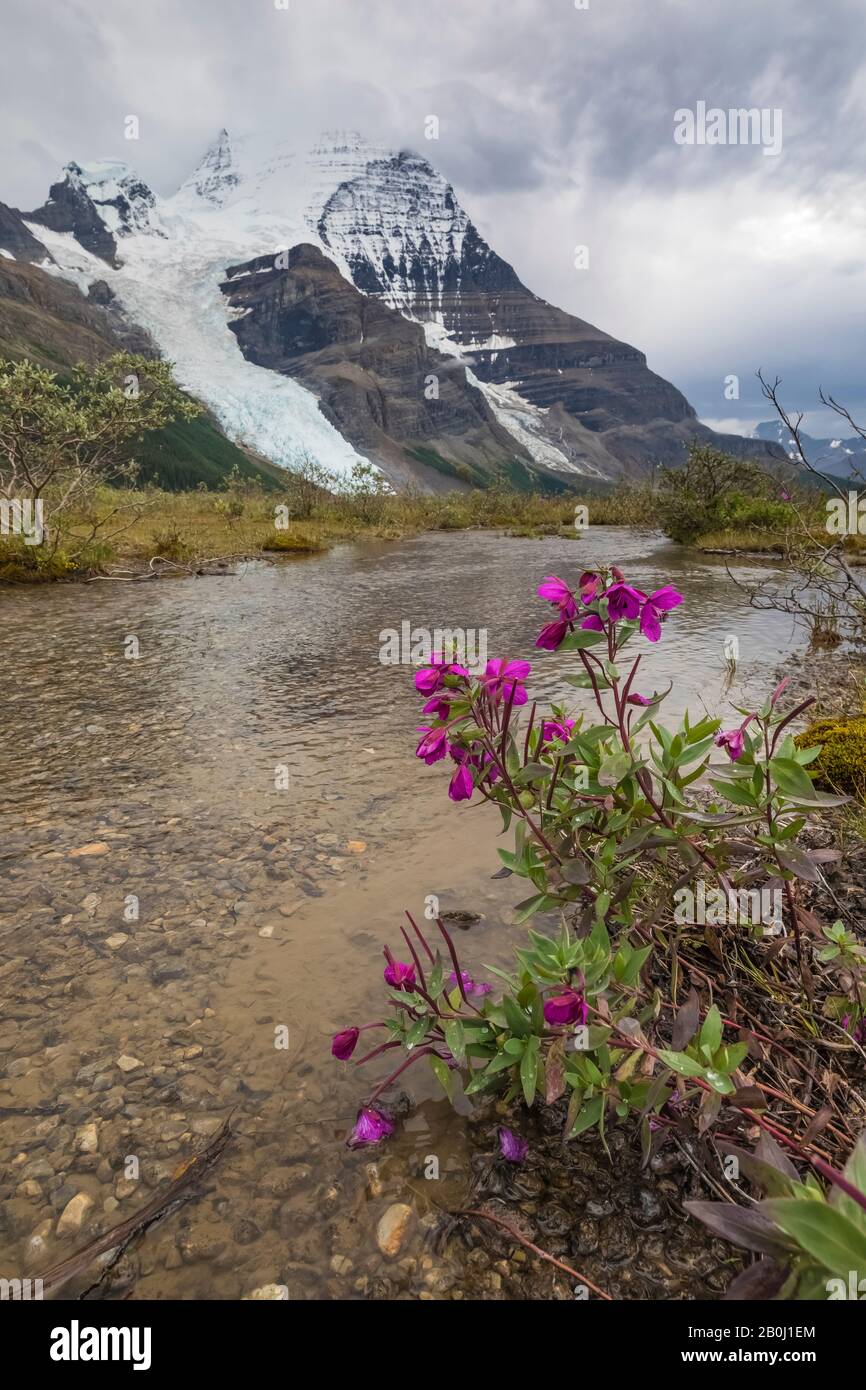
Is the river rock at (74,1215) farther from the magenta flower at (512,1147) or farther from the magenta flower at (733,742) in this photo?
the magenta flower at (733,742)

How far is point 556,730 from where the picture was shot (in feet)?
7.72

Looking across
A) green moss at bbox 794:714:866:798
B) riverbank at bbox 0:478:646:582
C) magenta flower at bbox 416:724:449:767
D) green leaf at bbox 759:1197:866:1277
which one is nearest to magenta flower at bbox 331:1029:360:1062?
magenta flower at bbox 416:724:449:767

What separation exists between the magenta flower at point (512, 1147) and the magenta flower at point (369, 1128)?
330 millimetres

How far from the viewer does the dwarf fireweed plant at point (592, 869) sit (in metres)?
1.58

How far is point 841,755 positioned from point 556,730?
264 centimetres

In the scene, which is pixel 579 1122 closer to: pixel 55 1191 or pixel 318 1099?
pixel 318 1099

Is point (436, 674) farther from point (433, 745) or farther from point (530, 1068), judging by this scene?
point (530, 1068)

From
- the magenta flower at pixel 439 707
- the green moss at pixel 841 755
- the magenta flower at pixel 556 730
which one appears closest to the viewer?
the magenta flower at pixel 439 707

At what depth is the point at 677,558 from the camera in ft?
64.6

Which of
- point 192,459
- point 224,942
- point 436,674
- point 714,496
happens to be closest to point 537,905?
point 436,674

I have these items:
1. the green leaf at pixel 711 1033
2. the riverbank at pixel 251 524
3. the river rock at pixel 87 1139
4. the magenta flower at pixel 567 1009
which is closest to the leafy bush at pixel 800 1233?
the green leaf at pixel 711 1033

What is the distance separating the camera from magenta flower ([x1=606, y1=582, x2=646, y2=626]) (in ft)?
5.70

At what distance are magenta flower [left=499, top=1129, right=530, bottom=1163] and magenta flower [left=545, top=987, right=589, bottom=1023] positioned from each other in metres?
0.61

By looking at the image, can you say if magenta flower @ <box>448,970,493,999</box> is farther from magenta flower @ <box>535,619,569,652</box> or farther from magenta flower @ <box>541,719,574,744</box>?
magenta flower @ <box>535,619,569,652</box>
